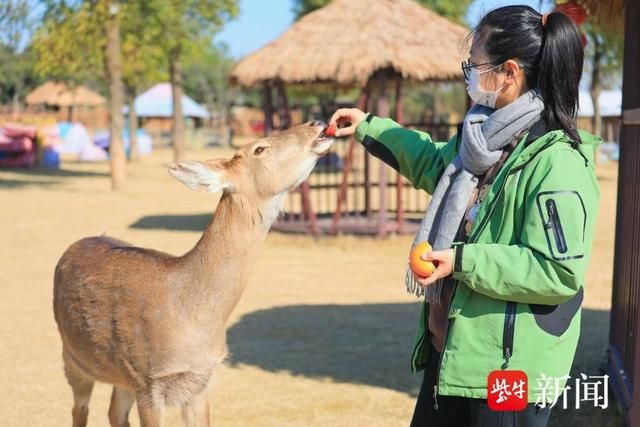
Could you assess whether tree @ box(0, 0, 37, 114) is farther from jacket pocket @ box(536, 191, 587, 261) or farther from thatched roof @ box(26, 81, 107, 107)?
jacket pocket @ box(536, 191, 587, 261)

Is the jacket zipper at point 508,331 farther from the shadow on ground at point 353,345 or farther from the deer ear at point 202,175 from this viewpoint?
the shadow on ground at point 353,345

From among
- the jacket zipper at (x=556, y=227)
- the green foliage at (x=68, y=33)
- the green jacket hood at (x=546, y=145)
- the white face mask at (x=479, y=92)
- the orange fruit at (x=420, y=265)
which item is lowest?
the orange fruit at (x=420, y=265)

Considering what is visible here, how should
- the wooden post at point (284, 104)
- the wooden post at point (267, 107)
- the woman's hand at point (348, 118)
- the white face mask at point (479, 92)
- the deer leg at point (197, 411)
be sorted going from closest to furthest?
1. the white face mask at point (479, 92)
2. the woman's hand at point (348, 118)
3. the deer leg at point (197, 411)
4. the wooden post at point (284, 104)
5. the wooden post at point (267, 107)

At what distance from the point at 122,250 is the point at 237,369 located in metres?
2.57

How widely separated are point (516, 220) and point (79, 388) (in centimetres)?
311

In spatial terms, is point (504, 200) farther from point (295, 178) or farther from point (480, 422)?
point (295, 178)

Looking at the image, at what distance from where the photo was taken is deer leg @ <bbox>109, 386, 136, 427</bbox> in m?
4.88

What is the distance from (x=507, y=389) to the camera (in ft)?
9.29

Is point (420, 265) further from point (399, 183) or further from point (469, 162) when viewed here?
point (399, 183)

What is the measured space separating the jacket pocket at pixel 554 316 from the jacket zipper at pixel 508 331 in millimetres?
63

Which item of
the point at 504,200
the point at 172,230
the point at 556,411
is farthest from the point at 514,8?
the point at 172,230

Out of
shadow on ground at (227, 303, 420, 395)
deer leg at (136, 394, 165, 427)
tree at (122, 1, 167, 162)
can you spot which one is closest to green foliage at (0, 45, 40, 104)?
tree at (122, 1, 167, 162)

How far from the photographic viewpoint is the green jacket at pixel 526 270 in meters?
2.70

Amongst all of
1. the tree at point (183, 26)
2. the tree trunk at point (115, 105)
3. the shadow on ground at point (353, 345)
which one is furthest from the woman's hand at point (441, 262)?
the tree at point (183, 26)
